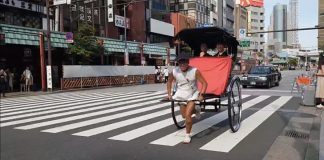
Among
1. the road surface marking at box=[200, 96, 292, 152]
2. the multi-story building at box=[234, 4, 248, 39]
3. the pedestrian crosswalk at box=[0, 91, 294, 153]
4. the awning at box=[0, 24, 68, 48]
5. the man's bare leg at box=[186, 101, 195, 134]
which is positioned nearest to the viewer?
the road surface marking at box=[200, 96, 292, 152]

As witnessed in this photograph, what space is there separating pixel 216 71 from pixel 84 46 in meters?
22.1

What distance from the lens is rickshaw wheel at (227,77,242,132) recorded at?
26.4 feet

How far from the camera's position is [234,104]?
8.80m

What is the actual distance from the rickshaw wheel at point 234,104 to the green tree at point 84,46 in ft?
69.2

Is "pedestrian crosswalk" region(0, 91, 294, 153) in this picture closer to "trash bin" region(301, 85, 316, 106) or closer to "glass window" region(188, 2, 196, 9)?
"trash bin" region(301, 85, 316, 106)

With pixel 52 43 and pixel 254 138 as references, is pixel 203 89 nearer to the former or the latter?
pixel 254 138

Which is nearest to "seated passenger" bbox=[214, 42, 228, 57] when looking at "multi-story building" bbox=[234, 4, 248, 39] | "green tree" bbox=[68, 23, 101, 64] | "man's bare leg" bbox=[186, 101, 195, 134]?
"man's bare leg" bbox=[186, 101, 195, 134]

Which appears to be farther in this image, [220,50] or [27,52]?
[27,52]

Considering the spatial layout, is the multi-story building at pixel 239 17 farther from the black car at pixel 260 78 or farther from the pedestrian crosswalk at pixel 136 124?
the pedestrian crosswalk at pixel 136 124

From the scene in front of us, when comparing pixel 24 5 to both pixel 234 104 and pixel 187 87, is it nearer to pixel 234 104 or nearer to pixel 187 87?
pixel 234 104

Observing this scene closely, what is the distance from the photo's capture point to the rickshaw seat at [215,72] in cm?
816

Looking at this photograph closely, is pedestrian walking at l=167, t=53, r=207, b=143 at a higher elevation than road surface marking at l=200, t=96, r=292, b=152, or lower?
higher

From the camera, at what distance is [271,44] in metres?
154

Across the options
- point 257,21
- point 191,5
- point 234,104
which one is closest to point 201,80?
point 234,104
